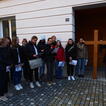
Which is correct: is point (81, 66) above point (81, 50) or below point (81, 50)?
below

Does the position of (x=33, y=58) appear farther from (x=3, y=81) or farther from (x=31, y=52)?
(x=3, y=81)

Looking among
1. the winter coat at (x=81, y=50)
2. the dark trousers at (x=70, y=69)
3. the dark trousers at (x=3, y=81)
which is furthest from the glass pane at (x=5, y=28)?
the dark trousers at (x=3, y=81)

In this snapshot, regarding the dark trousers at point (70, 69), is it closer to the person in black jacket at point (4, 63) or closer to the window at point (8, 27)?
the person in black jacket at point (4, 63)

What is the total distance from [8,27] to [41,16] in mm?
2465

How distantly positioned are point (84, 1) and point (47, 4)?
1686 mm

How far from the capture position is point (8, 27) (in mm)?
8773

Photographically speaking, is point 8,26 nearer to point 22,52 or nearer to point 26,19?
point 26,19

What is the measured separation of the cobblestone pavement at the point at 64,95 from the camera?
424 cm

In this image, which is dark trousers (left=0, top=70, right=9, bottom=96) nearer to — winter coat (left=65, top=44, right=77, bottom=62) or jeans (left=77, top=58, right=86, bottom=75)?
winter coat (left=65, top=44, right=77, bottom=62)

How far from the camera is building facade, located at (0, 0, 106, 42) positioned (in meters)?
6.69

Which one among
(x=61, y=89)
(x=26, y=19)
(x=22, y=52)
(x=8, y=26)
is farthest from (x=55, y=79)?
(x=8, y=26)

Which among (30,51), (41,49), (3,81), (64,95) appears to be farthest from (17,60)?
(64,95)

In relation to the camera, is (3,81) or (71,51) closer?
(3,81)

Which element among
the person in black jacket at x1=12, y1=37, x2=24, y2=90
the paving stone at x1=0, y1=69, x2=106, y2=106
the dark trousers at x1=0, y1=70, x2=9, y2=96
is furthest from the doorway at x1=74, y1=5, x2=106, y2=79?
the dark trousers at x1=0, y1=70, x2=9, y2=96
